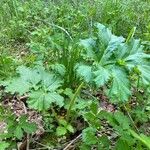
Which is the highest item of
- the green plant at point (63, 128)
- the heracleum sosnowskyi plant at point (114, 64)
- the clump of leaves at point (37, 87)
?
the heracleum sosnowskyi plant at point (114, 64)

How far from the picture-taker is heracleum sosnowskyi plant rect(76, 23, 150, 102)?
199 centimetres

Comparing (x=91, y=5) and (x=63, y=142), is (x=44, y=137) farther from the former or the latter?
(x=91, y=5)

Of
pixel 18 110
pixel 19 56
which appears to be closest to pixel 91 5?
pixel 19 56

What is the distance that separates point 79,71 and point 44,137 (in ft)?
2.53

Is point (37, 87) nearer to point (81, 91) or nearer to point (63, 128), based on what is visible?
point (63, 128)

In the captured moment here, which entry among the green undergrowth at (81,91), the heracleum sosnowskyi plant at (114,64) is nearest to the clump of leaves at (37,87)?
the green undergrowth at (81,91)

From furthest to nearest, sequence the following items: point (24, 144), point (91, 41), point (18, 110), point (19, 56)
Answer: point (19, 56) → point (18, 110) → point (24, 144) → point (91, 41)

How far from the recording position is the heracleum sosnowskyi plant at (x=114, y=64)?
199cm

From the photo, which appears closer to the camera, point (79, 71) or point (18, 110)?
point (79, 71)

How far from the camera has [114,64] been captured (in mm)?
2080

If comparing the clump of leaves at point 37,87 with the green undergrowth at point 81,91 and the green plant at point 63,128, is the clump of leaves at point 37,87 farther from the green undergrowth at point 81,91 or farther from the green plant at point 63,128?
the green plant at point 63,128

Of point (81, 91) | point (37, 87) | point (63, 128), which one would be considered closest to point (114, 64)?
point (37, 87)

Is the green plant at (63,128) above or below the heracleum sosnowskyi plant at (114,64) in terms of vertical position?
below

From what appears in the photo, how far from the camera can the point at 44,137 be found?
8.65ft
